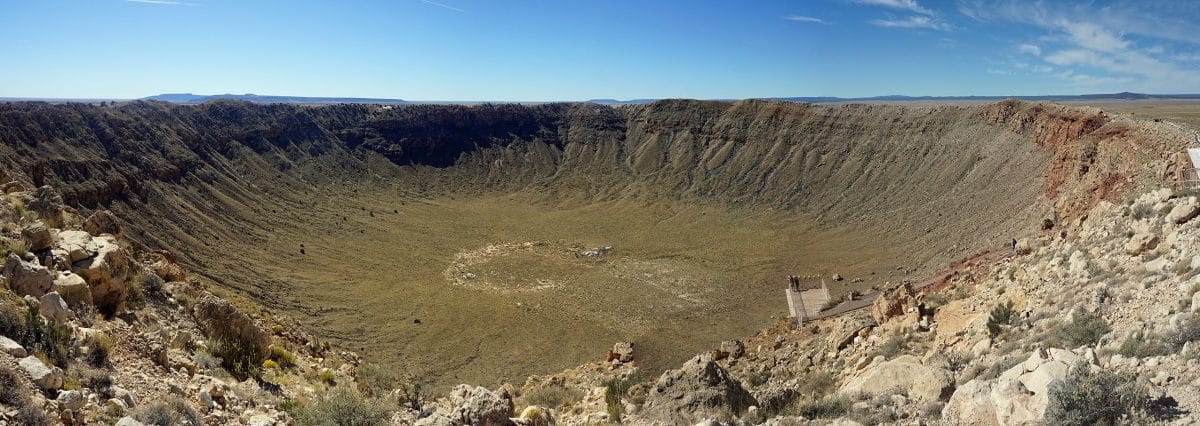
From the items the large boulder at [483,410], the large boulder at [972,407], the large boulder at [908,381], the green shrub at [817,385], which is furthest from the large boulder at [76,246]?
the large boulder at [972,407]

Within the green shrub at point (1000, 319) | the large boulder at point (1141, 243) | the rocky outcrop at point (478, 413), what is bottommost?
the rocky outcrop at point (478, 413)

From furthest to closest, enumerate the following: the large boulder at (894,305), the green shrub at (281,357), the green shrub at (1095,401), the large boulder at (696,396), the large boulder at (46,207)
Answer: the large boulder at (894,305), the large boulder at (46,207), the green shrub at (281,357), the large boulder at (696,396), the green shrub at (1095,401)

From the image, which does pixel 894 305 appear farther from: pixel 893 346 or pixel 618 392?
pixel 618 392

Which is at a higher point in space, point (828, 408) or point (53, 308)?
point (53, 308)

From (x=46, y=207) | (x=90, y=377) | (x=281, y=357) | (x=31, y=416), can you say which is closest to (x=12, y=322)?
(x=90, y=377)

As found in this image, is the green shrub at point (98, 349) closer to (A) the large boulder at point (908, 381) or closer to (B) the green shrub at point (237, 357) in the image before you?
(B) the green shrub at point (237, 357)

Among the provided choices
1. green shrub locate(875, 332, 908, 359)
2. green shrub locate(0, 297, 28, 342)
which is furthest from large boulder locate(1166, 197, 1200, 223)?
green shrub locate(0, 297, 28, 342)
